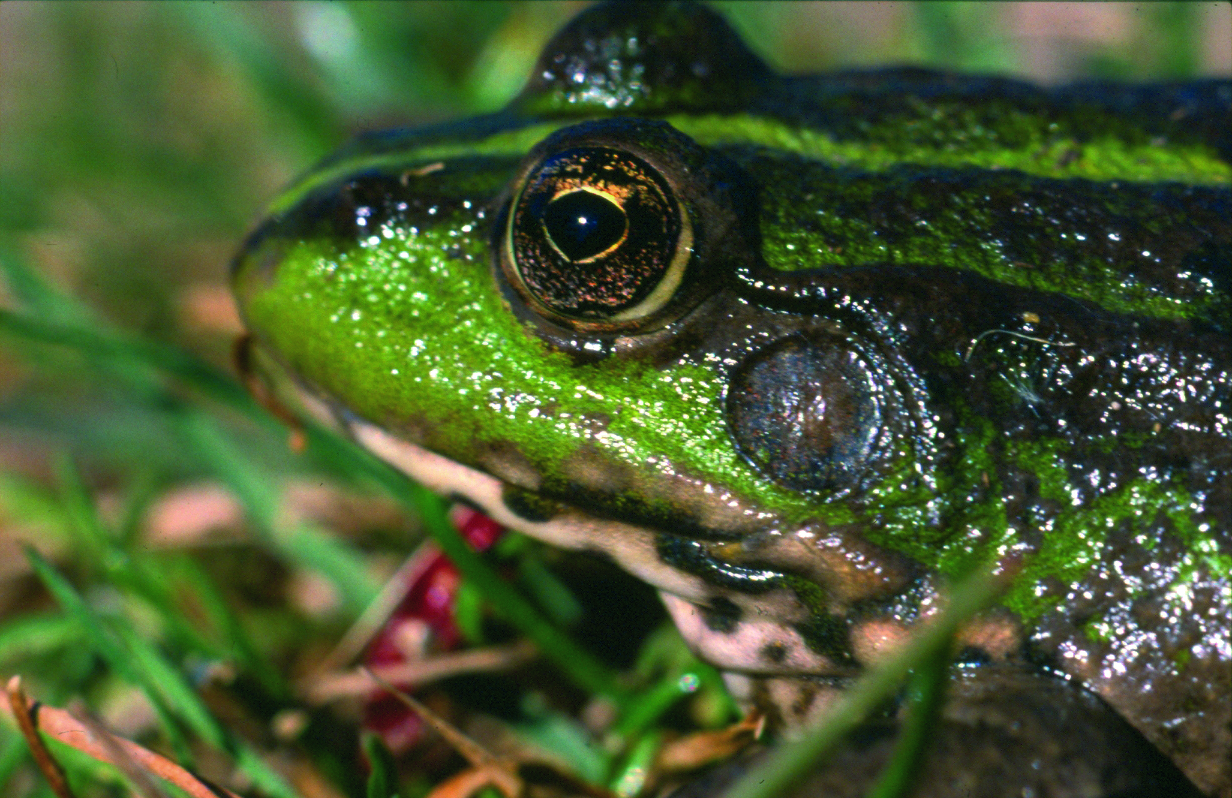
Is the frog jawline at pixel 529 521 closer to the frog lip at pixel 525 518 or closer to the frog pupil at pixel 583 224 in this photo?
the frog lip at pixel 525 518

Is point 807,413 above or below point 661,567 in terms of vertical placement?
above

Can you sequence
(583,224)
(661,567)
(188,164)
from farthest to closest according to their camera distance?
(188,164), (661,567), (583,224)

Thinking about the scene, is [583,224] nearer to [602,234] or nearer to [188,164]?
[602,234]

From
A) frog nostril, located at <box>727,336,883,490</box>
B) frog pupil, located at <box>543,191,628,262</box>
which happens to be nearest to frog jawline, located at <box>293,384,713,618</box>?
Answer: frog nostril, located at <box>727,336,883,490</box>

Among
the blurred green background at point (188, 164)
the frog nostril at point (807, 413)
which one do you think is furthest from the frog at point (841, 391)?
the blurred green background at point (188, 164)

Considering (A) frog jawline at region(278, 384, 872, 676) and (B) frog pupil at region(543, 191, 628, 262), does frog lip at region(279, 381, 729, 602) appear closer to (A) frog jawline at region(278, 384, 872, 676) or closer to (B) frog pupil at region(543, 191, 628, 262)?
(A) frog jawline at region(278, 384, 872, 676)

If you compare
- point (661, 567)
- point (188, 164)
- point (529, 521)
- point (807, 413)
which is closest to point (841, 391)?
point (807, 413)

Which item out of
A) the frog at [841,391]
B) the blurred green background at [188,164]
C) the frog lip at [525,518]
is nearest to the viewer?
the frog at [841,391]

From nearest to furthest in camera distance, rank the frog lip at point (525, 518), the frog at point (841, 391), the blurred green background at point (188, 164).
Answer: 1. the frog at point (841, 391)
2. the frog lip at point (525, 518)
3. the blurred green background at point (188, 164)
